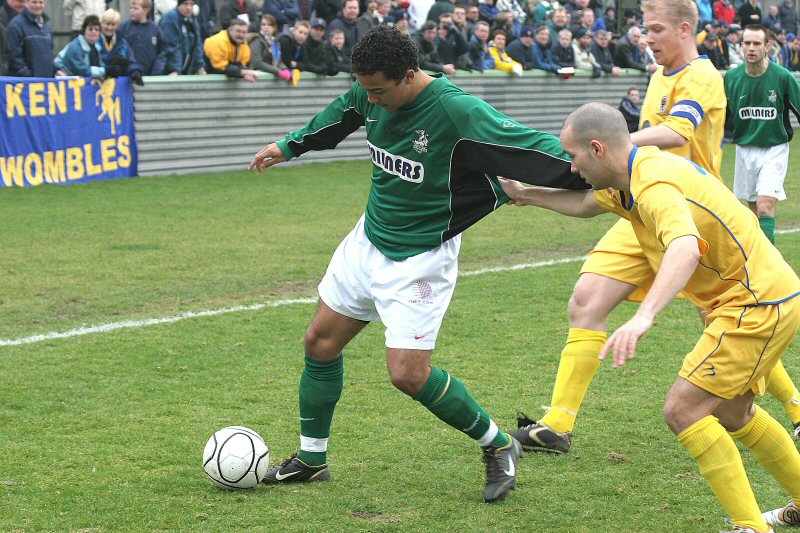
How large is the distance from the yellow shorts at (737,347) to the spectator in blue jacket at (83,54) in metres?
12.5

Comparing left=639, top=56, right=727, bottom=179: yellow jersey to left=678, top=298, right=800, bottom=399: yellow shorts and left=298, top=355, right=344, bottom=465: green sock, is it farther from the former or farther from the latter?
left=298, top=355, right=344, bottom=465: green sock

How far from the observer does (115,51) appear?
1561 cm

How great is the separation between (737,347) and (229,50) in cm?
1404

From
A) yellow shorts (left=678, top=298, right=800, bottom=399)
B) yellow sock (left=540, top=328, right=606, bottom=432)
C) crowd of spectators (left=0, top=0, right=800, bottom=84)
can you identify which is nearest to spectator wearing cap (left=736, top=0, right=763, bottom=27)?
crowd of spectators (left=0, top=0, right=800, bottom=84)

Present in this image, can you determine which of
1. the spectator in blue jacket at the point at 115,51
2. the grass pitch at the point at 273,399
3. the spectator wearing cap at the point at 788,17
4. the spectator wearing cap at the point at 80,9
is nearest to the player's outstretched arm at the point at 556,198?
the grass pitch at the point at 273,399

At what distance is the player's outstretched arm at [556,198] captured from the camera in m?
4.72

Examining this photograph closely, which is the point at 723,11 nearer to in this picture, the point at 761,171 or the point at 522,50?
the point at 522,50

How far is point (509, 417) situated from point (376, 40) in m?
2.37

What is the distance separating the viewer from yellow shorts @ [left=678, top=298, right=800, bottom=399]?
4.14m

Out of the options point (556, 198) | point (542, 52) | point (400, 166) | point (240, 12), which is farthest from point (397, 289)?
point (542, 52)

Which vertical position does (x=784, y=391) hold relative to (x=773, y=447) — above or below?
below

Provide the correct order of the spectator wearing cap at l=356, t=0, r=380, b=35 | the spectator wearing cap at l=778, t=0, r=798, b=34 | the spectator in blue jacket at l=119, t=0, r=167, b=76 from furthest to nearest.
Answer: the spectator wearing cap at l=778, t=0, r=798, b=34, the spectator wearing cap at l=356, t=0, r=380, b=35, the spectator in blue jacket at l=119, t=0, r=167, b=76

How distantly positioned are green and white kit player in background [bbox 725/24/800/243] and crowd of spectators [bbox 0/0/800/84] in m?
5.47

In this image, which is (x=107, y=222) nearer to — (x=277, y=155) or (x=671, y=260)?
(x=277, y=155)
